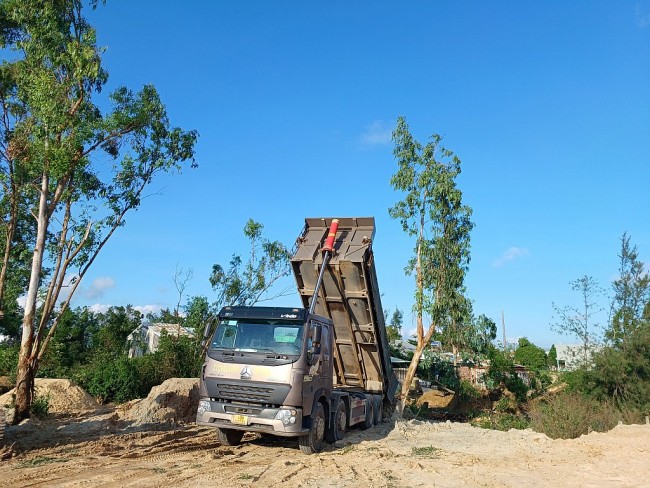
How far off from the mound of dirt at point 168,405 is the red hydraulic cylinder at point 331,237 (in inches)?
250

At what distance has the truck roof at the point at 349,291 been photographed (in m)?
12.1

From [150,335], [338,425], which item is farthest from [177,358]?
[150,335]

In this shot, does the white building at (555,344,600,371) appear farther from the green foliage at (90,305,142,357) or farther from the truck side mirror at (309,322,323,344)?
the green foliage at (90,305,142,357)

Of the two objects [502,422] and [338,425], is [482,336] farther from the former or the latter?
[338,425]

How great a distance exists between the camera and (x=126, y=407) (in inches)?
627

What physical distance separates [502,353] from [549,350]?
59.8 meters

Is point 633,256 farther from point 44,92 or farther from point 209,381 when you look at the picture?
point 44,92

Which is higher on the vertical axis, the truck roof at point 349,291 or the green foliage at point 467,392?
the truck roof at point 349,291

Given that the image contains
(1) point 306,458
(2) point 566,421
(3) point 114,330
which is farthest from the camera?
(3) point 114,330

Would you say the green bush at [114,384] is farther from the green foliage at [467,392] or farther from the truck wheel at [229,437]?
the green foliage at [467,392]

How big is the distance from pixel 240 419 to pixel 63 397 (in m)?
9.54

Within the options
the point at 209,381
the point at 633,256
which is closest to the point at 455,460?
the point at 209,381

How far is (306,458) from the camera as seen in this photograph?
30.9ft

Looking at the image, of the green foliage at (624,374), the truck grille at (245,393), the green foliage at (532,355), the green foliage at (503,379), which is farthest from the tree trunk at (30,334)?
the green foliage at (532,355)
